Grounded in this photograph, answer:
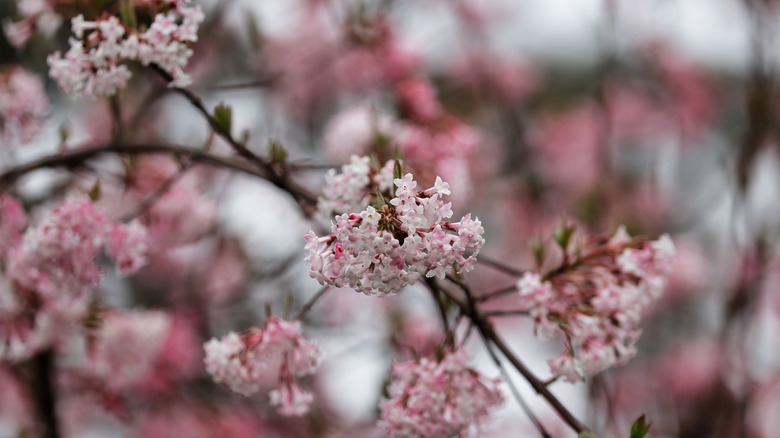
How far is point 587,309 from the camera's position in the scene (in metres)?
0.84

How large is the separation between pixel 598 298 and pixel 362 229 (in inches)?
14.0

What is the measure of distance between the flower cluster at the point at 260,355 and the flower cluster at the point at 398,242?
0.19 meters

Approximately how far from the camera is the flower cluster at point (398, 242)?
0.60m

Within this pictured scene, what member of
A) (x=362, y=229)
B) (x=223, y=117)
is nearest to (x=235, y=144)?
(x=223, y=117)

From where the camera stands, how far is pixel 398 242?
0.60 meters

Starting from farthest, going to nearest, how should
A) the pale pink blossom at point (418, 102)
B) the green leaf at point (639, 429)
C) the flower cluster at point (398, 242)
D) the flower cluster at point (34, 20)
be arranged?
the pale pink blossom at point (418, 102) → the flower cluster at point (34, 20) → the green leaf at point (639, 429) → the flower cluster at point (398, 242)

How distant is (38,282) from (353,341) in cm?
102

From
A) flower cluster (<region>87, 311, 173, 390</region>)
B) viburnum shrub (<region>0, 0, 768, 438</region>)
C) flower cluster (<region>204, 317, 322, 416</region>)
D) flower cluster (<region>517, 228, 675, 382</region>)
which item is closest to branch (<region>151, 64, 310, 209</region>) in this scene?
viburnum shrub (<region>0, 0, 768, 438</region>)

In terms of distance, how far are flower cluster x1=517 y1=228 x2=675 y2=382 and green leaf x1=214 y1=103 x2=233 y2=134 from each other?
37 cm

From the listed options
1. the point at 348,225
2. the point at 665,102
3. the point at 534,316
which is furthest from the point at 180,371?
the point at 665,102

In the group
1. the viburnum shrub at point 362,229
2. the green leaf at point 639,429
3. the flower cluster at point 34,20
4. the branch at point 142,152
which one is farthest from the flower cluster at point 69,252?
the green leaf at point 639,429

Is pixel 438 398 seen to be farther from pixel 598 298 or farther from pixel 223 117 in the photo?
pixel 223 117

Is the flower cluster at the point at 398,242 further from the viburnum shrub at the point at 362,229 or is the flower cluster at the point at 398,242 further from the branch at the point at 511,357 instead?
the branch at the point at 511,357

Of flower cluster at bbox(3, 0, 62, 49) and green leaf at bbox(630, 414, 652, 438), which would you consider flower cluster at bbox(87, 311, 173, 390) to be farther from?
green leaf at bbox(630, 414, 652, 438)
